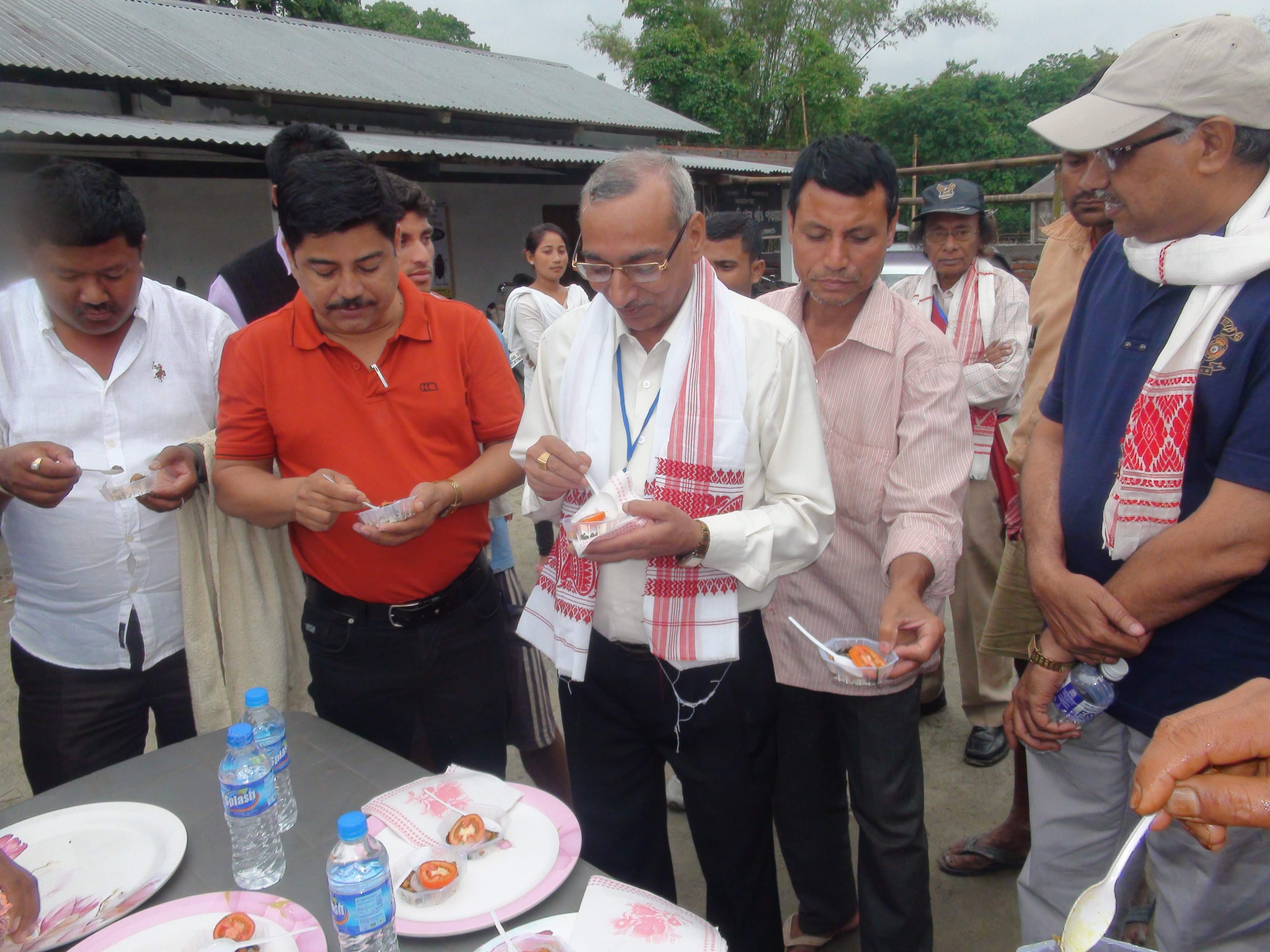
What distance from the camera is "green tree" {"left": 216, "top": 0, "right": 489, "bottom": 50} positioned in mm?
22203

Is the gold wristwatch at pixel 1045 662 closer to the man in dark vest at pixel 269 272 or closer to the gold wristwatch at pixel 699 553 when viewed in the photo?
the gold wristwatch at pixel 699 553

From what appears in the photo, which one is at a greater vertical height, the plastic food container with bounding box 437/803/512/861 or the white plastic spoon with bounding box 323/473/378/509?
the white plastic spoon with bounding box 323/473/378/509

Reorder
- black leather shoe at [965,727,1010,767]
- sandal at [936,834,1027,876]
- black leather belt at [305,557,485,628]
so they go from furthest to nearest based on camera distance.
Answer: black leather shoe at [965,727,1010,767], sandal at [936,834,1027,876], black leather belt at [305,557,485,628]

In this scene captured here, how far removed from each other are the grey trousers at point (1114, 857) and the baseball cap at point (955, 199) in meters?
2.32

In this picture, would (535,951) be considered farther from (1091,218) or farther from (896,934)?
(1091,218)

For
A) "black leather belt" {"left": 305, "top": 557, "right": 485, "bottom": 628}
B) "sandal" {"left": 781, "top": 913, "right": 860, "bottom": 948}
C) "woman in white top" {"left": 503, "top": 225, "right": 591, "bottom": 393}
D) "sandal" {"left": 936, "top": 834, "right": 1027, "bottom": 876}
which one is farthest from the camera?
"woman in white top" {"left": 503, "top": 225, "right": 591, "bottom": 393}

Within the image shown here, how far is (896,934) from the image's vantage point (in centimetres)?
199

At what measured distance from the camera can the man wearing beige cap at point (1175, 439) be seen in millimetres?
1383

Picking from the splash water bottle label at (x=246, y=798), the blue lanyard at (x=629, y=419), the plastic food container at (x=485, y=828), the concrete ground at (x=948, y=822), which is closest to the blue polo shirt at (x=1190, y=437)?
the blue lanyard at (x=629, y=419)

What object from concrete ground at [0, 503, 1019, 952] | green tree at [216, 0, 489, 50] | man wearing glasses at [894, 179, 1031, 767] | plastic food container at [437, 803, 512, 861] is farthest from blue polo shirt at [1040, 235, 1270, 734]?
green tree at [216, 0, 489, 50]

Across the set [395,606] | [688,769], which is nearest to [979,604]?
[688,769]

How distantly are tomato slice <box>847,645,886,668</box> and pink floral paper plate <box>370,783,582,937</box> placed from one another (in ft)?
2.11

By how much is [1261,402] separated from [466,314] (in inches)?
68.6

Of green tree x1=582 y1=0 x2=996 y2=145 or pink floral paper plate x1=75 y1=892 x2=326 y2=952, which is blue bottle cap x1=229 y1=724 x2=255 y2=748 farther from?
green tree x1=582 y1=0 x2=996 y2=145
